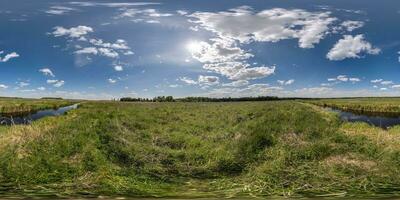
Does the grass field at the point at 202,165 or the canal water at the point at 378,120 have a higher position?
the grass field at the point at 202,165

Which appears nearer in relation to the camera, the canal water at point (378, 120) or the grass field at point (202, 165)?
the grass field at point (202, 165)

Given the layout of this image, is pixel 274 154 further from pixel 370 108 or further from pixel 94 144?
pixel 370 108

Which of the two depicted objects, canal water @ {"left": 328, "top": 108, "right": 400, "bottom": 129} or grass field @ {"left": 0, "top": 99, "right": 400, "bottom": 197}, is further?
canal water @ {"left": 328, "top": 108, "right": 400, "bottom": 129}

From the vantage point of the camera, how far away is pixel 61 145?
1225 cm

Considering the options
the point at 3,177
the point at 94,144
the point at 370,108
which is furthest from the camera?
the point at 370,108

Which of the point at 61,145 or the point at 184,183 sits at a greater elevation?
the point at 61,145

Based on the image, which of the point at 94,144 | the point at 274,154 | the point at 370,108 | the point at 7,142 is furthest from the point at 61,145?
the point at 370,108

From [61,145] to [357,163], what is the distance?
27.7ft

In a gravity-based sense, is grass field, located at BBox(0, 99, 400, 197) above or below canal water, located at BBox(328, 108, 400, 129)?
above

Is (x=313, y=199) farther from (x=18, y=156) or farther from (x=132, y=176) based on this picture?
(x=18, y=156)

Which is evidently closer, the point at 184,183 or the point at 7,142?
the point at 184,183

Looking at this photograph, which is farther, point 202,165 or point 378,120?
Answer: point 378,120

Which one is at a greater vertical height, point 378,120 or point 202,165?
point 202,165

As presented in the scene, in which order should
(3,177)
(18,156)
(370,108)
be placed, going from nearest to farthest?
(3,177), (18,156), (370,108)
